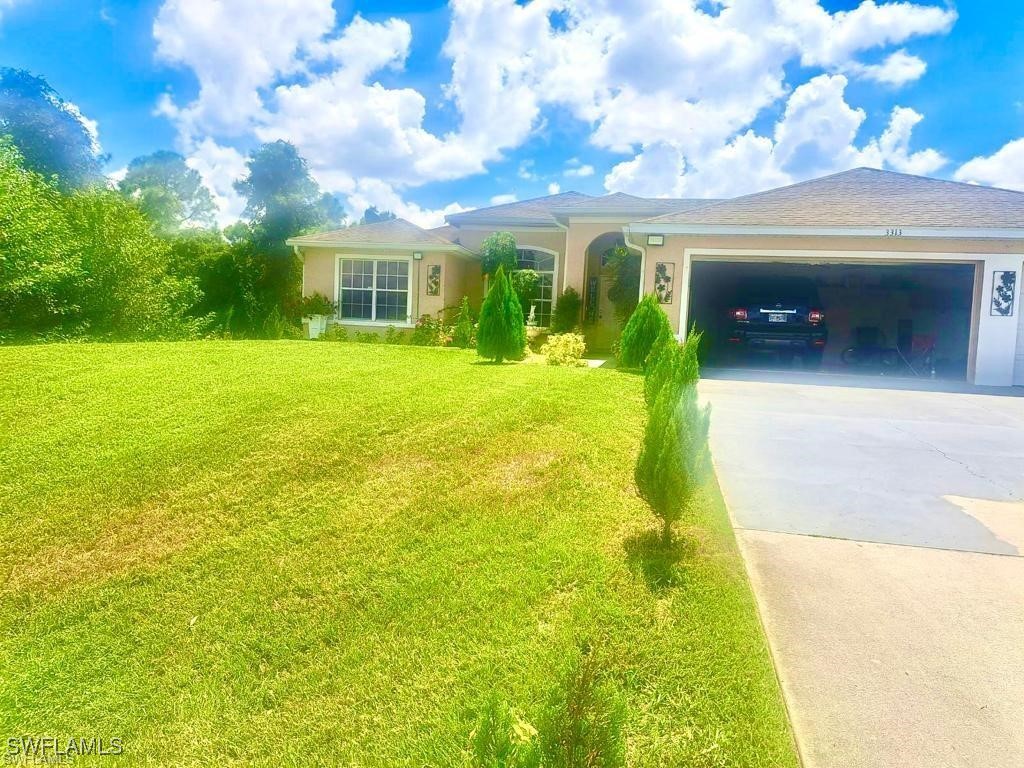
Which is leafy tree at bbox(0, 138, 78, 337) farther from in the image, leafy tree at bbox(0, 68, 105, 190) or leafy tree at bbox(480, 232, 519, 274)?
leafy tree at bbox(0, 68, 105, 190)

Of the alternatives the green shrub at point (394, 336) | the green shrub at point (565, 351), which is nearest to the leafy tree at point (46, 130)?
the green shrub at point (394, 336)

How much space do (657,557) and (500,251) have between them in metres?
14.5

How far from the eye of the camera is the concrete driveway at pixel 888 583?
2.44m

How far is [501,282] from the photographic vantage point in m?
10.4

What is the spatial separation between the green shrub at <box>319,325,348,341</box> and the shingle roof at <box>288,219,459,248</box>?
2.59 metres

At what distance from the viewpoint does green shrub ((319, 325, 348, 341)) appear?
17000 mm

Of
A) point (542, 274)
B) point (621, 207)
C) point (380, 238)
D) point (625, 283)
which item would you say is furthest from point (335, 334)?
point (621, 207)

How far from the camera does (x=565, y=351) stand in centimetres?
1273

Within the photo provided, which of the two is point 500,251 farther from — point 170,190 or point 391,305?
point 170,190

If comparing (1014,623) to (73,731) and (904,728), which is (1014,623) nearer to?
(904,728)

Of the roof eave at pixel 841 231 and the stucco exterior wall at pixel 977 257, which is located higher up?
the roof eave at pixel 841 231

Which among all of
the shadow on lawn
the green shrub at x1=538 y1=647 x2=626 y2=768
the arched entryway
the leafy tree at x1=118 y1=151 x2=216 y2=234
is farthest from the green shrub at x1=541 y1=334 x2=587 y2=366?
the leafy tree at x1=118 y1=151 x2=216 y2=234

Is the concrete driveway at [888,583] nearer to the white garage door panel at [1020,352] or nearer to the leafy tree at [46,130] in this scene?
the white garage door panel at [1020,352]

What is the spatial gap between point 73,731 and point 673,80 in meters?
12.1
